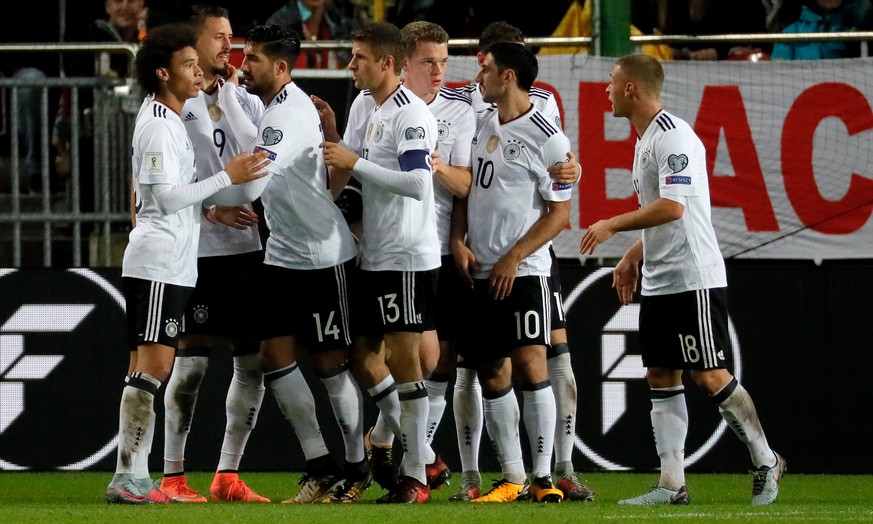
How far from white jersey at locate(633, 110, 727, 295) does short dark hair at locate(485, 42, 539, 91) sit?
0.67 m

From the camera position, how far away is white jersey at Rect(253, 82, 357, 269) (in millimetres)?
7301

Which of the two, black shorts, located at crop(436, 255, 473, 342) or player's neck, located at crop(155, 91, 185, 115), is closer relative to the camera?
player's neck, located at crop(155, 91, 185, 115)

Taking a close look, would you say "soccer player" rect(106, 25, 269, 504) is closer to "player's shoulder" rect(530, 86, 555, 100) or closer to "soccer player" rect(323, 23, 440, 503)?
"soccer player" rect(323, 23, 440, 503)

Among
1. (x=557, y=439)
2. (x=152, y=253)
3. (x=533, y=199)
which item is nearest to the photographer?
(x=152, y=253)

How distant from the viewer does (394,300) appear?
7.20 m

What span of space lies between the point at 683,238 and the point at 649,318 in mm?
438

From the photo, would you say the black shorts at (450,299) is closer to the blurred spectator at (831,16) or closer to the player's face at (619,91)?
the player's face at (619,91)

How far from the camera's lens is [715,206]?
31.6 feet

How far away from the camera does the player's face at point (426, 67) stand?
26.3 feet

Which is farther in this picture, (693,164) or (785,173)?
(785,173)

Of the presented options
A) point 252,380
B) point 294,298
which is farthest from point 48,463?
point 294,298

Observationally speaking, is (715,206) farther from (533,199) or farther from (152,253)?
(152,253)

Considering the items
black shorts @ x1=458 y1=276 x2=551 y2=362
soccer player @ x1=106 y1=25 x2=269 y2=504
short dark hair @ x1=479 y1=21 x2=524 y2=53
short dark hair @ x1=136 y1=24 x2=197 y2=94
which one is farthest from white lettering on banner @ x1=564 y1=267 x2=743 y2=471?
short dark hair @ x1=136 y1=24 x2=197 y2=94

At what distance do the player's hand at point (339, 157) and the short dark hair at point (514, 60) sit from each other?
0.98 meters
